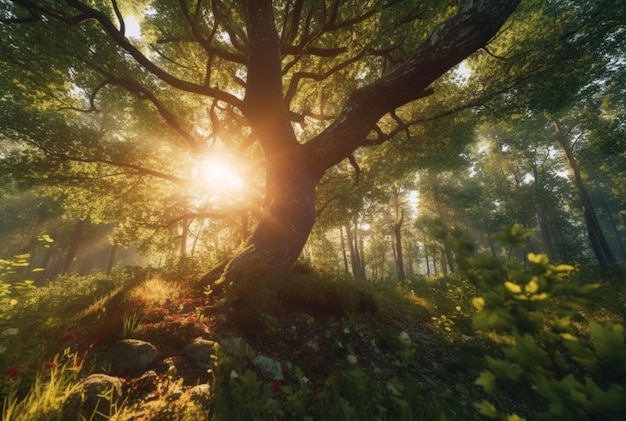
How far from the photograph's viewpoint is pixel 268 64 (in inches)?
239

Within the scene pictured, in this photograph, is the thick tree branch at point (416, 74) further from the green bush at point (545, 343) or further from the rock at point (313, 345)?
the green bush at point (545, 343)

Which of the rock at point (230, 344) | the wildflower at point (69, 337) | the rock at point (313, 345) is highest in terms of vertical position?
the wildflower at point (69, 337)

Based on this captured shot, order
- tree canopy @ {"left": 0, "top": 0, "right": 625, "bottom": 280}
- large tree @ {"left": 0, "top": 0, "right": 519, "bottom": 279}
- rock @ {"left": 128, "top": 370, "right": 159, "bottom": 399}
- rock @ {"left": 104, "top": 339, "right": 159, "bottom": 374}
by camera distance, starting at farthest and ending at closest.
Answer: tree canopy @ {"left": 0, "top": 0, "right": 625, "bottom": 280}
large tree @ {"left": 0, "top": 0, "right": 519, "bottom": 279}
rock @ {"left": 104, "top": 339, "right": 159, "bottom": 374}
rock @ {"left": 128, "top": 370, "right": 159, "bottom": 399}

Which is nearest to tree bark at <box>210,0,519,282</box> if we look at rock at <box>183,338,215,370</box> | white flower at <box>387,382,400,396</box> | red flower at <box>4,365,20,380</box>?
rock at <box>183,338,215,370</box>

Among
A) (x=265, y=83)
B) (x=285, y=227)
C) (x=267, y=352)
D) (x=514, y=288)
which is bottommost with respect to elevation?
(x=267, y=352)

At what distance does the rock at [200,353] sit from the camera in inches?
125

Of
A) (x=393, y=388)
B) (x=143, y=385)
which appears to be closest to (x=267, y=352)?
(x=143, y=385)

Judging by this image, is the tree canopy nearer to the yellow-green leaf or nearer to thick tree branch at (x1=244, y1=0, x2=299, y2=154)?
thick tree branch at (x1=244, y1=0, x2=299, y2=154)

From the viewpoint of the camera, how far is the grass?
2.42m

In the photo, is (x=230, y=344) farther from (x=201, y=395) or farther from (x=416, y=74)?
(x=416, y=74)

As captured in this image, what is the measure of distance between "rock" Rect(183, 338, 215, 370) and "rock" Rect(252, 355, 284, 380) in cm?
52

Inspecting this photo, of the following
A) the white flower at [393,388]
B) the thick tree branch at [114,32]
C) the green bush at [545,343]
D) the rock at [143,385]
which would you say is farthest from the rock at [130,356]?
the thick tree branch at [114,32]

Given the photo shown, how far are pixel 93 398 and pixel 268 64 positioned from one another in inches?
242

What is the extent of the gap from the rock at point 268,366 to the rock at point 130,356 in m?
1.15
